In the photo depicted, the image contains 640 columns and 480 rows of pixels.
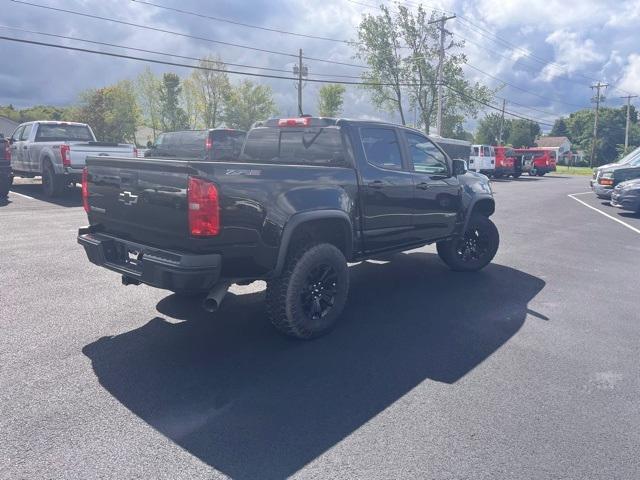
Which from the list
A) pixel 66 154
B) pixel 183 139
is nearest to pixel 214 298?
pixel 66 154

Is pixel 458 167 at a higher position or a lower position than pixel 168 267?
higher

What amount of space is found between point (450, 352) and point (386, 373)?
0.73 meters

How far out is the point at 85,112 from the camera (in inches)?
1796

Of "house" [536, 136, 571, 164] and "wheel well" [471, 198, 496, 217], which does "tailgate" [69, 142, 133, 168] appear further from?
"house" [536, 136, 571, 164]

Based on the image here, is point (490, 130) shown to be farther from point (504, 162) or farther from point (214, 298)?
point (214, 298)

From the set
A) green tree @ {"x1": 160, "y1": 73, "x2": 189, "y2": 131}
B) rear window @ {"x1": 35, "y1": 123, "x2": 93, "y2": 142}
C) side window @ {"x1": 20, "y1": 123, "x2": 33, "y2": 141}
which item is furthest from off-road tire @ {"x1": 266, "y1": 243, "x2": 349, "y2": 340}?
green tree @ {"x1": 160, "y1": 73, "x2": 189, "y2": 131}

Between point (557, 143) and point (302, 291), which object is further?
point (557, 143)

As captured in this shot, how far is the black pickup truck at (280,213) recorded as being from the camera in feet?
12.6

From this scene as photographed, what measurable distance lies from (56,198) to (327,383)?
12.5 m

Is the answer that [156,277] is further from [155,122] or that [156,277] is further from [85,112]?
[155,122]

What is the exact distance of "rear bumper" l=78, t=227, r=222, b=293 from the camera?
12.3 ft

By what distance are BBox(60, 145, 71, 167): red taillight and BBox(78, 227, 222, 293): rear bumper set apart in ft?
32.5

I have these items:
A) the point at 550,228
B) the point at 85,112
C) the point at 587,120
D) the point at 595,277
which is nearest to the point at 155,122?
the point at 85,112

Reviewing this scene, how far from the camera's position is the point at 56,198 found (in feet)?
45.5
